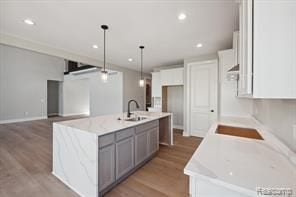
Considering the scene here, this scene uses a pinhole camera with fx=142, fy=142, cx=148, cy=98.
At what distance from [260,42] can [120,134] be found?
1.88 metres

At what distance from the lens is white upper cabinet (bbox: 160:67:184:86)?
196 inches

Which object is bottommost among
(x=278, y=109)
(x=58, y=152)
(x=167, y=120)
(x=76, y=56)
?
(x=58, y=152)

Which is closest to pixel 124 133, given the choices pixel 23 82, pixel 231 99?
pixel 231 99

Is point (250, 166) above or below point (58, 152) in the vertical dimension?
above

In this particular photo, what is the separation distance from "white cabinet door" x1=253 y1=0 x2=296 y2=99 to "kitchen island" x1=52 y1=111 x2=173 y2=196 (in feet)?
5.44

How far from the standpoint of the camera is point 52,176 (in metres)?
2.34

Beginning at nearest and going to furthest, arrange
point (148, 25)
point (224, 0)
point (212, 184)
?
point (212, 184) < point (224, 0) < point (148, 25)

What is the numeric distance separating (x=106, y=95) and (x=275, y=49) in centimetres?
718

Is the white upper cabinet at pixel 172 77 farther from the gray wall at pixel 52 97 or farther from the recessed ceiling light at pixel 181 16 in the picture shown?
the gray wall at pixel 52 97

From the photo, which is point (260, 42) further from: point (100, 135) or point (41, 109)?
point (41, 109)

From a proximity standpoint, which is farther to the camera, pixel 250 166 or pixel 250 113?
pixel 250 113

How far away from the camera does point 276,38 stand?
2.38ft

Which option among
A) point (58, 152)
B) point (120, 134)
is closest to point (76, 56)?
point (58, 152)

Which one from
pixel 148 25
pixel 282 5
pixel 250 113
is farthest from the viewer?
pixel 250 113
